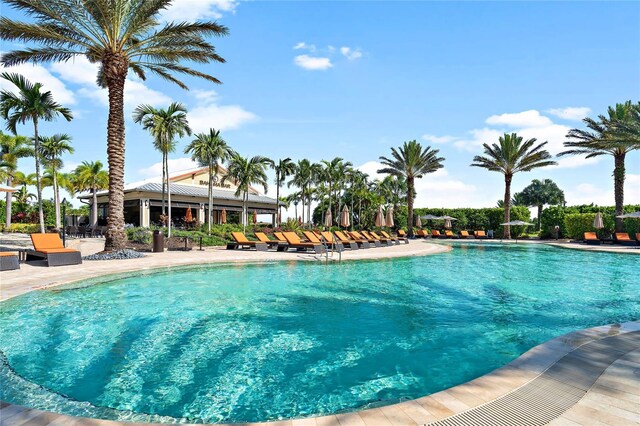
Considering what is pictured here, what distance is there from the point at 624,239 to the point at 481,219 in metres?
15.4

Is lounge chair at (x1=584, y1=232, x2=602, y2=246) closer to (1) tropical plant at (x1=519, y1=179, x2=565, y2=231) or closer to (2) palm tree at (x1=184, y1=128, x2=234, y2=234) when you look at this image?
(2) palm tree at (x1=184, y1=128, x2=234, y2=234)

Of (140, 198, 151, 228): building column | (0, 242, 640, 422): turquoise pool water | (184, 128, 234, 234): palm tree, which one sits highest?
(184, 128, 234, 234): palm tree

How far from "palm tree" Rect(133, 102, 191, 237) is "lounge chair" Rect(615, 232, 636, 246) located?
113ft

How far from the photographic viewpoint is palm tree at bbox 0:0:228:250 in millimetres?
13961

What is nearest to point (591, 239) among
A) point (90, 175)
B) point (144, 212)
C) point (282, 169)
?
point (282, 169)

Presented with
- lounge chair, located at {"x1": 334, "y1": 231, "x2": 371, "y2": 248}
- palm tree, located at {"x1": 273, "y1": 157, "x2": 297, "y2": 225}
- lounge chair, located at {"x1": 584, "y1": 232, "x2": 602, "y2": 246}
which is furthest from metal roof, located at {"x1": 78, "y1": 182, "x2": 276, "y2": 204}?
lounge chair, located at {"x1": 584, "y1": 232, "x2": 602, "y2": 246}

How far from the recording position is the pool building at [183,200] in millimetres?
31938

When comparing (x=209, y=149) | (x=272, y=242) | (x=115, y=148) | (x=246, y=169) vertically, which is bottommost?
(x=272, y=242)

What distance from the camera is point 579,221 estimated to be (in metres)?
31.9

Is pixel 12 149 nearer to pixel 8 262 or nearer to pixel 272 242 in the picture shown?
pixel 272 242

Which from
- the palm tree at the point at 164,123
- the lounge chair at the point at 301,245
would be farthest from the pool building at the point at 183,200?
the lounge chair at the point at 301,245

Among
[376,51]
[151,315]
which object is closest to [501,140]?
[376,51]

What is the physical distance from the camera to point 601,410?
308cm

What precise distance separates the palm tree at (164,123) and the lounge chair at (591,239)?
109 feet
